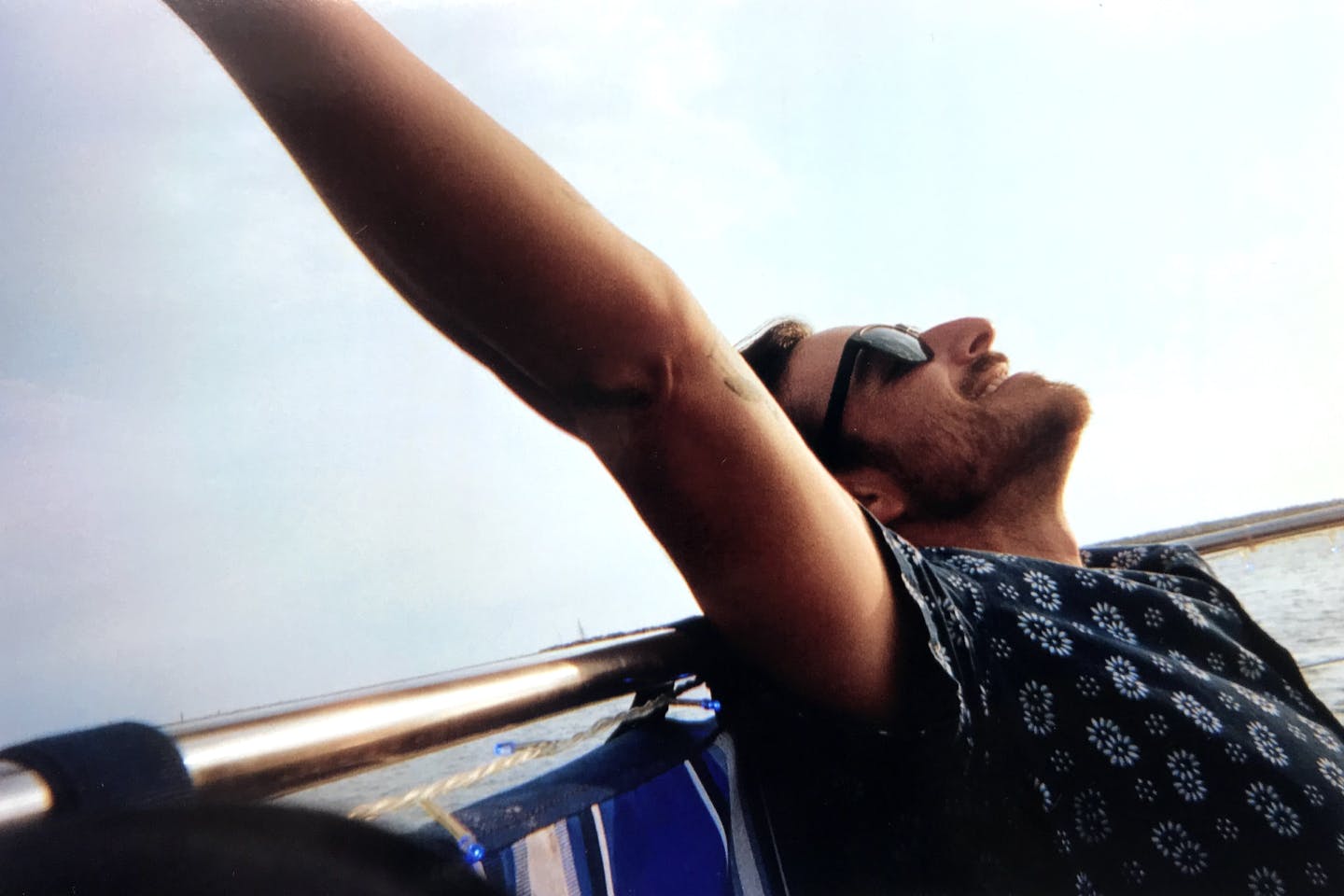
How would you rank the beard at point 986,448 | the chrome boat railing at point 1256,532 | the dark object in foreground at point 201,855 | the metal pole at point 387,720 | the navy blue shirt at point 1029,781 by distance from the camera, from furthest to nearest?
the chrome boat railing at point 1256,532 → the beard at point 986,448 → the navy blue shirt at point 1029,781 → the metal pole at point 387,720 → the dark object in foreground at point 201,855

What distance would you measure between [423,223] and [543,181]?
0.09m

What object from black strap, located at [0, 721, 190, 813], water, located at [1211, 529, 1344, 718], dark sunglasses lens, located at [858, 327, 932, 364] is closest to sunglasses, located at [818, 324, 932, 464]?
dark sunglasses lens, located at [858, 327, 932, 364]

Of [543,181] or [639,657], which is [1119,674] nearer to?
[639,657]

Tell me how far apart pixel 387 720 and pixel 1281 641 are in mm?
4002

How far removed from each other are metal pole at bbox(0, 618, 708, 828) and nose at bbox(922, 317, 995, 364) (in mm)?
904

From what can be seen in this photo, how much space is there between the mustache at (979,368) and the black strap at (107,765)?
49.4 inches

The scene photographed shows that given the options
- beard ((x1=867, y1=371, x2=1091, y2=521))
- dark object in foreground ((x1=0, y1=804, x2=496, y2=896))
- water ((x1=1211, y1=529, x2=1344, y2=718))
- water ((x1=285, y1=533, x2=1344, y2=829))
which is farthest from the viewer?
water ((x1=1211, y1=529, x2=1344, y2=718))

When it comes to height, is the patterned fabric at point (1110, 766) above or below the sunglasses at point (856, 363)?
below

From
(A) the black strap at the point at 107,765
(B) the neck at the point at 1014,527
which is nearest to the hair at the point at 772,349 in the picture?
(B) the neck at the point at 1014,527

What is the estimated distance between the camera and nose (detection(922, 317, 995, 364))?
1.35 meters

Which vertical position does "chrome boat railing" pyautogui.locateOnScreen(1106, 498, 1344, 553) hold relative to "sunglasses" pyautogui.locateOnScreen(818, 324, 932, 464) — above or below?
below

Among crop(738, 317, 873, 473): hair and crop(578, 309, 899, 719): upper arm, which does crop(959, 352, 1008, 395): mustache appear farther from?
crop(578, 309, 899, 719): upper arm

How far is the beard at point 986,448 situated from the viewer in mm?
1196

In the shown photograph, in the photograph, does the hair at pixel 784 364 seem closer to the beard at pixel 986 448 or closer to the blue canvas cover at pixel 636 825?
the beard at pixel 986 448
